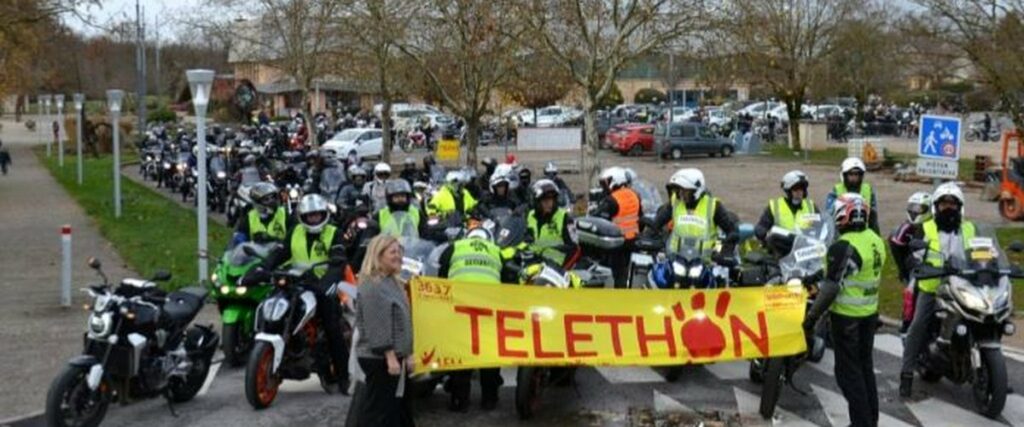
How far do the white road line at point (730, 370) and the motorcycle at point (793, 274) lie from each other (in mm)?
400

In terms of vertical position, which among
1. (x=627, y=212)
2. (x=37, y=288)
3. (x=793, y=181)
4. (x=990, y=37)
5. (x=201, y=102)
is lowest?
(x=37, y=288)

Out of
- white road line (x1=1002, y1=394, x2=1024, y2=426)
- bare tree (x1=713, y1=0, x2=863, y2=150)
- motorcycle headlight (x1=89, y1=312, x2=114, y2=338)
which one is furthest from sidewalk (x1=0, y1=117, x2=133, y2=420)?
bare tree (x1=713, y1=0, x2=863, y2=150)

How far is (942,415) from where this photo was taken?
32.7 ft

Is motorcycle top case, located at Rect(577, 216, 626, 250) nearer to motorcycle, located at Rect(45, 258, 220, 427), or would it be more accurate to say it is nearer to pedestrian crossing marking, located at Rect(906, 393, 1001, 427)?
pedestrian crossing marking, located at Rect(906, 393, 1001, 427)

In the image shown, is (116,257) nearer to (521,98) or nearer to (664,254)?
(664,254)

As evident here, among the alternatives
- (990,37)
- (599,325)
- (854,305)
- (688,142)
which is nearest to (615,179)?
(599,325)

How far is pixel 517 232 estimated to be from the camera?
11.0 m

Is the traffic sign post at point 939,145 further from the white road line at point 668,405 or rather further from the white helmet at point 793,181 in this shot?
the white road line at point 668,405

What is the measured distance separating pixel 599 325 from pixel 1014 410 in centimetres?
356

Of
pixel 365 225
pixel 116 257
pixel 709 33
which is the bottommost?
pixel 116 257

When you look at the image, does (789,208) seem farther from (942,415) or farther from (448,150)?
(448,150)

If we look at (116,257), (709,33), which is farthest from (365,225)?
(709,33)

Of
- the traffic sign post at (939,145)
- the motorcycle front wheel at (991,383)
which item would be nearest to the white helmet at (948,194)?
the motorcycle front wheel at (991,383)

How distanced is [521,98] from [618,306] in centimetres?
2953
